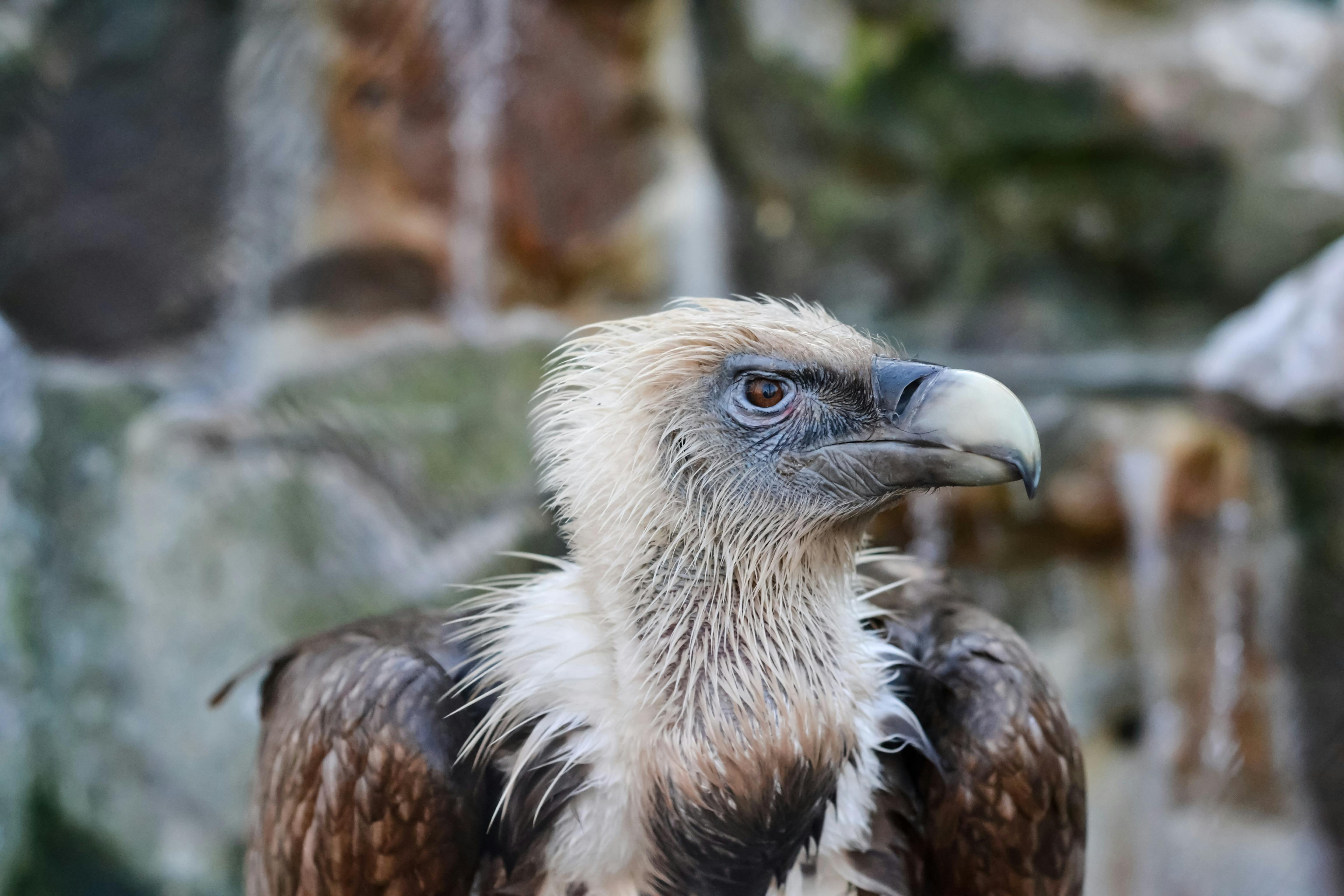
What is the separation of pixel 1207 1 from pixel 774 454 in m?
6.85

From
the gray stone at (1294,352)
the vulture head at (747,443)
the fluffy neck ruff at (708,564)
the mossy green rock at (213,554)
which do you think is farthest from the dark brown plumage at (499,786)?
the gray stone at (1294,352)

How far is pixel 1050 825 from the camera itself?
2.06 metres

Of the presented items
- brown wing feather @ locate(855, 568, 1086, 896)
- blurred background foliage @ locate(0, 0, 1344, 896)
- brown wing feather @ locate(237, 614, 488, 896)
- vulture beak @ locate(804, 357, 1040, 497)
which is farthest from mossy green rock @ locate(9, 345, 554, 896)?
vulture beak @ locate(804, 357, 1040, 497)

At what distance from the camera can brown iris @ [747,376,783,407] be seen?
1.90 m

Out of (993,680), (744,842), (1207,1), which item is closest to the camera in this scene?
(744,842)

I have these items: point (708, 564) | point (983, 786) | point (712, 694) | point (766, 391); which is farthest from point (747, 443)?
point (983, 786)

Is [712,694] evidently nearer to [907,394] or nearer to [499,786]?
[499,786]

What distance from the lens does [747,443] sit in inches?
74.9

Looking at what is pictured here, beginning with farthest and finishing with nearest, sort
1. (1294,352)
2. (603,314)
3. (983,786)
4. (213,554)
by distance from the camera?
(603,314) < (1294,352) < (213,554) < (983,786)

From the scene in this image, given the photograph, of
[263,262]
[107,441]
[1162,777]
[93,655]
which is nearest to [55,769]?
[93,655]

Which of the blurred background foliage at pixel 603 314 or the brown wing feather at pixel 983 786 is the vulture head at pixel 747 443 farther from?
the blurred background foliage at pixel 603 314

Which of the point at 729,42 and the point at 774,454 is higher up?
the point at 729,42

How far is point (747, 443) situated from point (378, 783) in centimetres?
85

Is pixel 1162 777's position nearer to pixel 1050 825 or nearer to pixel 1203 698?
pixel 1203 698
